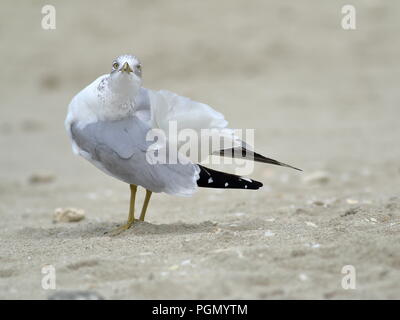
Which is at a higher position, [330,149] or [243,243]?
[330,149]

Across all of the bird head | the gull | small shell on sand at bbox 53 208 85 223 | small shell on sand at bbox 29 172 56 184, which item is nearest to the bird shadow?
the gull

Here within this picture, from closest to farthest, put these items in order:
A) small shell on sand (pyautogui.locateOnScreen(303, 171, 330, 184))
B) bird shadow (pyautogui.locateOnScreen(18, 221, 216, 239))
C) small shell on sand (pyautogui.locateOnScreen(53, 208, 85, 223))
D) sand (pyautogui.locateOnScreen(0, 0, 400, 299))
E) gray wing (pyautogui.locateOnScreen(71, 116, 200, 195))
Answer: sand (pyautogui.locateOnScreen(0, 0, 400, 299))
gray wing (pyautogui.locateOnScreen(71, 116, 200, 195))
bird shadow (pyautogui.locateOnScreen(18, 221, 216, 239))
small shell on sand (pyautogui.locateOnScreen(53, 208, 85, 223))
small shell on sand (pyautogui.locateOnScreen(303, 171, 330, 184))

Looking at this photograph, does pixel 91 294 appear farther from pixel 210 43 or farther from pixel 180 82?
pixel 210 43

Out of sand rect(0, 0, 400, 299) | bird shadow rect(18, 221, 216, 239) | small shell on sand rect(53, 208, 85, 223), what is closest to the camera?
sand rect(0, 0, 400, 299)

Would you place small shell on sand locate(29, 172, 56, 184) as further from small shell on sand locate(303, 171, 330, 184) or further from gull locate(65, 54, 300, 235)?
gull locate(65, 54, 300, 235)

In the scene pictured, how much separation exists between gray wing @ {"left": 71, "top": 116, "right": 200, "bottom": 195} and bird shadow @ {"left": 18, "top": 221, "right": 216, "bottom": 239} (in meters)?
0.24

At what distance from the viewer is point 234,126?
8.34 metres

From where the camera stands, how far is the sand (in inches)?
112

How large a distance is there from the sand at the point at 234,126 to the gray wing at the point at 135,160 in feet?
0.87

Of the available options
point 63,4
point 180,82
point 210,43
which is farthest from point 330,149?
point 63,4

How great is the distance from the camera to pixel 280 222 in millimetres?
3842

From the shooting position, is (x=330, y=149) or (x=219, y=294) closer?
(x=219, y=294)

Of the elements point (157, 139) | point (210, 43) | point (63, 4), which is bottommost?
point (157, 139)

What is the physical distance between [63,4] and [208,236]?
958 centimetres
